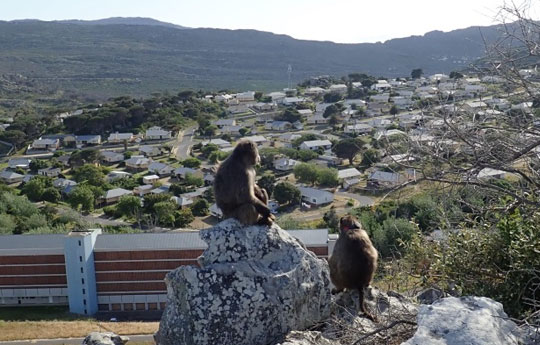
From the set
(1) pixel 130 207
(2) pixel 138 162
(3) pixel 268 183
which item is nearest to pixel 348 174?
(3) pixel 268 183

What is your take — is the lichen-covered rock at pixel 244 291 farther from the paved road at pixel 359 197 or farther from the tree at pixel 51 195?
A: the tree at pixel 51 195

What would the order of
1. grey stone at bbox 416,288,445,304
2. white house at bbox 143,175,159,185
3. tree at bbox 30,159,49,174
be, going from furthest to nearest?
tree at bbox 30,159,49,174 → white house at bbox 143,175,159,185 → grey stone at bbox 416,288,445,304

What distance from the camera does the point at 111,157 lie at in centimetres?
4619

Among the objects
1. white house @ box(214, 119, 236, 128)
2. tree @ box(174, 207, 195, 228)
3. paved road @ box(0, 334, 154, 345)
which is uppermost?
white house @ box(214, 119, 236, 128)

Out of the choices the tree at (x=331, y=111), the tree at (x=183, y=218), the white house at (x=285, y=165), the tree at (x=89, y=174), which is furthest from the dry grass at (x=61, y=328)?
the tree at (x=331, y=111)

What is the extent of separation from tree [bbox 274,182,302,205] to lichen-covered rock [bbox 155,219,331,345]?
26.9 m

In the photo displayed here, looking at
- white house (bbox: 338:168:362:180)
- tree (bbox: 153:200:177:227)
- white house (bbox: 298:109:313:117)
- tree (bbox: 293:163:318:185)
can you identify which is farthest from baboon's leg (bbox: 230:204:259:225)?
white house (bbox: 298:109:313:117)

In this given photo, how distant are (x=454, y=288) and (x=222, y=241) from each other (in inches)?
102

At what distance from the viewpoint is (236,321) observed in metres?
4.96

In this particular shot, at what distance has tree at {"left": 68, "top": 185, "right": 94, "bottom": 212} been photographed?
32759 mm

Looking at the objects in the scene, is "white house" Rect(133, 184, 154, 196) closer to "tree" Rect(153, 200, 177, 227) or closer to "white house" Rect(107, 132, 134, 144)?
"tree" Rect(153, 200, 177, 227)

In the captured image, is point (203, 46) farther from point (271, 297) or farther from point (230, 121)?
point (271, 297)

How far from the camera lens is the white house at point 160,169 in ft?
136

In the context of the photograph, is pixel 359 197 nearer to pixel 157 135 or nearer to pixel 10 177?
pixel 10 177
